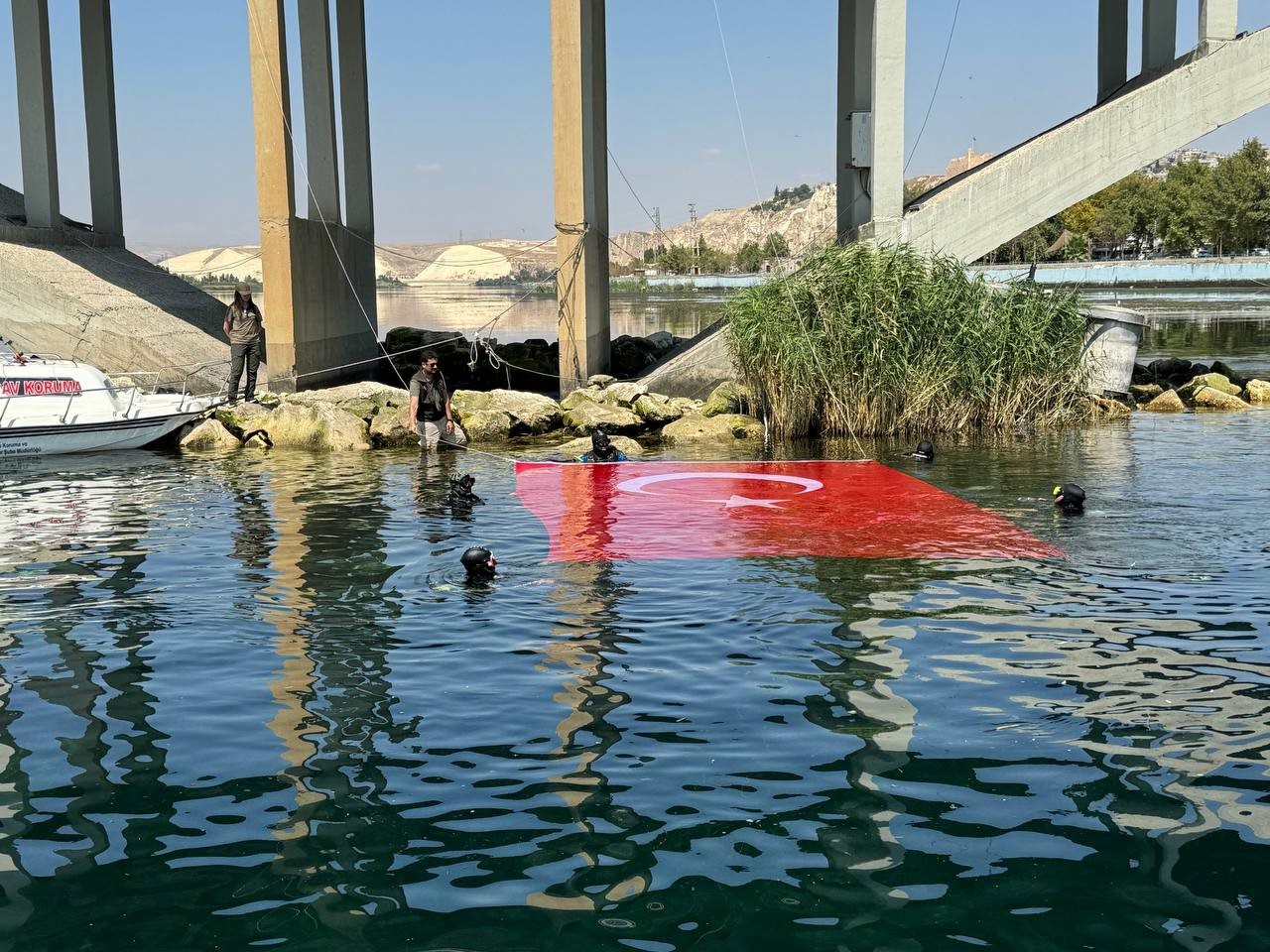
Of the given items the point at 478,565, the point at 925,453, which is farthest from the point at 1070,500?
the point at 478,565

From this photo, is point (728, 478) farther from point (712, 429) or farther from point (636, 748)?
point (636, 748)

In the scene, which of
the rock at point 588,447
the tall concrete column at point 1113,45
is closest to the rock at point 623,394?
the rock at point 588,447

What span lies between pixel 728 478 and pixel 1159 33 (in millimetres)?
16451

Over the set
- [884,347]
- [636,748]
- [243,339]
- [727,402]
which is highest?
[243,339]

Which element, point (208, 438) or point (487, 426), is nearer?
point (208, 438)

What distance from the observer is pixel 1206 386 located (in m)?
24.9

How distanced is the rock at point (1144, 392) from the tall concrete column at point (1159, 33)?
22.1 feet

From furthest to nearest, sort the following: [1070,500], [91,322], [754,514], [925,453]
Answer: [91,322] < [925,453] < [754,514] < [1070,500]

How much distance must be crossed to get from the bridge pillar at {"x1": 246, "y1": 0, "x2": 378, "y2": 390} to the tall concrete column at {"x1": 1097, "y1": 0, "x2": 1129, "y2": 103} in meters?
17.1

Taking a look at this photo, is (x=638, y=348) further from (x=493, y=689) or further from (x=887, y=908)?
(x=887, y=908)

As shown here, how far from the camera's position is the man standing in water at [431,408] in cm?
2034

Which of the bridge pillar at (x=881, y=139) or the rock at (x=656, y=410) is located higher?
the bridge pillar at (x=881, y=139)

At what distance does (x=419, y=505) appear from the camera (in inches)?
618

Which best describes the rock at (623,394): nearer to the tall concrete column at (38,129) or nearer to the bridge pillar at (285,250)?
the bridge pillar at (285,250)
